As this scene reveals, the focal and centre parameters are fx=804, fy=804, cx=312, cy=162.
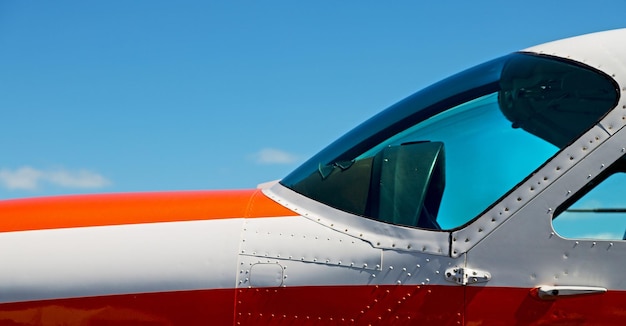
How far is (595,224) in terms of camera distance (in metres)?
3.51

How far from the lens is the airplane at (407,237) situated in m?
3.42

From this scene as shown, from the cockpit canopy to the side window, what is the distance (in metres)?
0.24

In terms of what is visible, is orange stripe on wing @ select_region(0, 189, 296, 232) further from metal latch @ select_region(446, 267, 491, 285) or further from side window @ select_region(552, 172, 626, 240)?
side window @ select_region(552, 172, 626, 240)

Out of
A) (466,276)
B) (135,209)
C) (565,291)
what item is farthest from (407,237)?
(135,209)

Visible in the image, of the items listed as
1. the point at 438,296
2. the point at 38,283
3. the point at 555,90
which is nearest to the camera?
the point at 438,296

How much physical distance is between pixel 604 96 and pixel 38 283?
274 centimetres

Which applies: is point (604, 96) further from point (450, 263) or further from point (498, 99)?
point (450, 263)

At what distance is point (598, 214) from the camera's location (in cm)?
352

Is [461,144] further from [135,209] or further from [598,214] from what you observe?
[135,209]

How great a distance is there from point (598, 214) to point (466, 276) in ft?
2.14

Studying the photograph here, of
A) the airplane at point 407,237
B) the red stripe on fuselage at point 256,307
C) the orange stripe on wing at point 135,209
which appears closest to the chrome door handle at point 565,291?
the airplane at point 407,237

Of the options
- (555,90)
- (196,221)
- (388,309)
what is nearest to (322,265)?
(388,309)

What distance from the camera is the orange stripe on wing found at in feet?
12.7

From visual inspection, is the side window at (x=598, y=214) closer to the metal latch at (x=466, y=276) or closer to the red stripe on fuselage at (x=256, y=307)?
the metal latch at (x=466, y=276)
